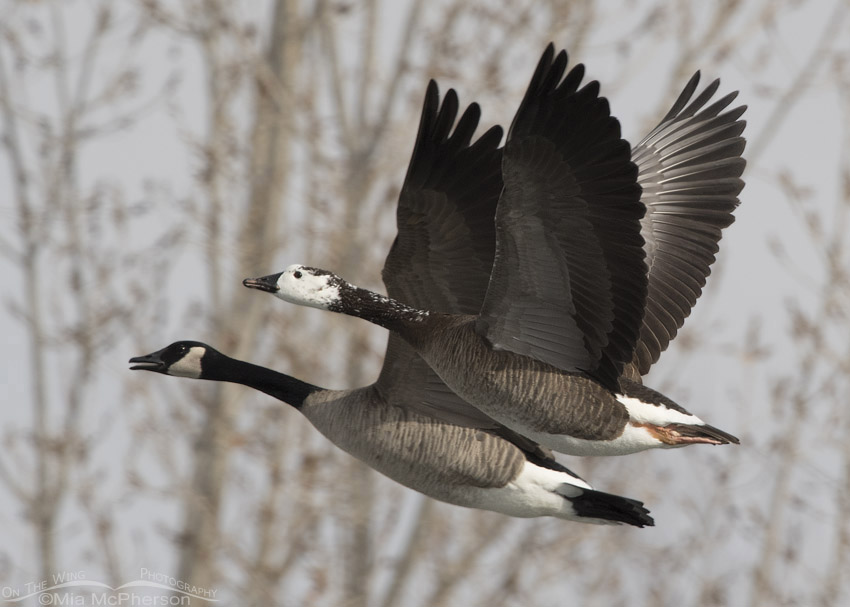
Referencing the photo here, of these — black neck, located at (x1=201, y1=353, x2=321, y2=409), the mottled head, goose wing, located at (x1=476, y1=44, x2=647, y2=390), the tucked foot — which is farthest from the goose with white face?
the tucked foot

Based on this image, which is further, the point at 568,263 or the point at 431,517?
the point at 431,517

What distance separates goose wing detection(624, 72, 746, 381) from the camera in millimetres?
7234

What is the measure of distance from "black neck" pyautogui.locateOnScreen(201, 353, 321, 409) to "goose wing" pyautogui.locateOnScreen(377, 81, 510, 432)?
1.52ft

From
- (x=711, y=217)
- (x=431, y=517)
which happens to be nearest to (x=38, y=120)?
(x=431, y=517)

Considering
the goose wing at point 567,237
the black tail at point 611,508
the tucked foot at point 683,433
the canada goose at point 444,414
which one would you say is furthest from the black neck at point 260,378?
the tucked foot at point 683,433

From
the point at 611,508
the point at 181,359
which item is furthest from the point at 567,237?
the point at 181,359

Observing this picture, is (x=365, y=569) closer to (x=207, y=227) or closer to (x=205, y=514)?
(x=205, y=514)

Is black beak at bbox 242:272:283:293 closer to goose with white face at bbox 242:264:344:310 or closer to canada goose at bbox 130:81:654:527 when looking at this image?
goose with white face at bbox 242:264:344:310

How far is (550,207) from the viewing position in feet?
19.5

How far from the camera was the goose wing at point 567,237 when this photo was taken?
5.75 metres

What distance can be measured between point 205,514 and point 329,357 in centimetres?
194

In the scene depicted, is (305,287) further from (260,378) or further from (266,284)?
(260,378)

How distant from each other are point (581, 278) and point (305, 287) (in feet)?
5.23

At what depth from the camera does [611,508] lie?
22.4ft
